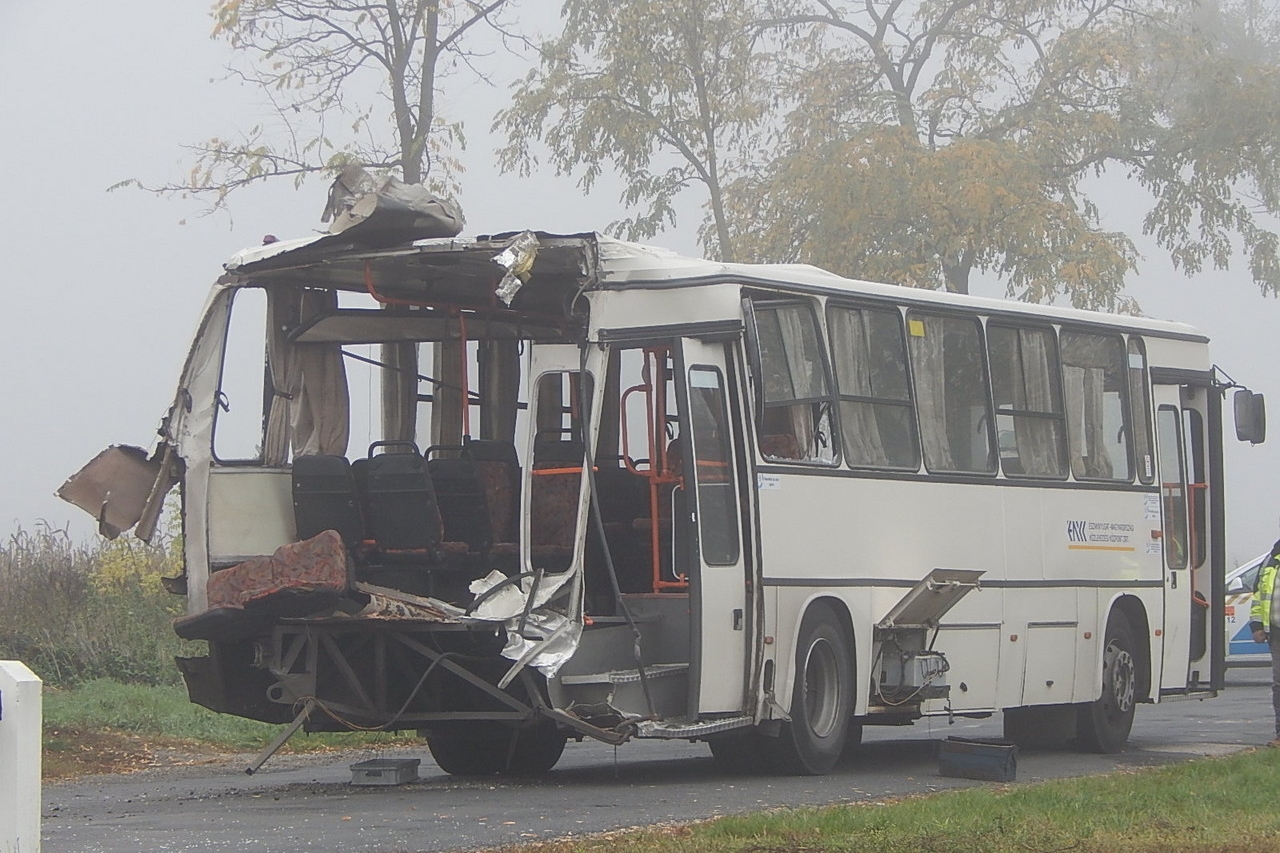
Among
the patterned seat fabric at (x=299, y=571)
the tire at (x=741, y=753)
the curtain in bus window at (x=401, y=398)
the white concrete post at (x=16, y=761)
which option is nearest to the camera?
the white concrete post at (x=16, y=761)

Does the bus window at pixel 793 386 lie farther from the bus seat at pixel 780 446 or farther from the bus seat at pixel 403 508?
the bus seat at pixel 403 508

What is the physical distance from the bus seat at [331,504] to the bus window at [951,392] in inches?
153

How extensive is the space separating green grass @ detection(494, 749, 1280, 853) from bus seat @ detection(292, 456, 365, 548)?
3.82 metres

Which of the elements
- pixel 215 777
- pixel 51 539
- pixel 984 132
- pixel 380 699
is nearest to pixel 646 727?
pixel 380 699

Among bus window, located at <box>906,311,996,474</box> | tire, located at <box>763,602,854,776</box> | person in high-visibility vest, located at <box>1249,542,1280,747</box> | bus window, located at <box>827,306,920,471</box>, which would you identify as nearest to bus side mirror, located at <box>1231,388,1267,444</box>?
person in high-visibility vest, located at <box>1249,542,1280,747</box>

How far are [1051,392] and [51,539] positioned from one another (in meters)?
11.4

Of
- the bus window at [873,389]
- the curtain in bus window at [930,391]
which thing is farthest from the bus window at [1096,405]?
the bus window at [873,389]

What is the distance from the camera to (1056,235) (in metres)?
31.5

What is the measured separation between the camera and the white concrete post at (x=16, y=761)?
286 inches

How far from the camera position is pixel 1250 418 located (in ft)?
56.5

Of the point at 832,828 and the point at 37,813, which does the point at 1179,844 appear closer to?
the point at 832,828

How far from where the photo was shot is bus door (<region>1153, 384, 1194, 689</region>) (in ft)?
55.9

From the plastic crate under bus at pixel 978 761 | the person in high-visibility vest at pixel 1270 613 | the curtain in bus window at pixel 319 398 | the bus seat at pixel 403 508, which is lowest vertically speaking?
the plastic crate under bus at pixel 978 761

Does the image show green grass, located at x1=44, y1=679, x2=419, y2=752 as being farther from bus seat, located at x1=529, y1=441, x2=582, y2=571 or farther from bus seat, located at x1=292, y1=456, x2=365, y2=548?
bus seat, located at x1=529, y1=441, x2=582, y2=571
